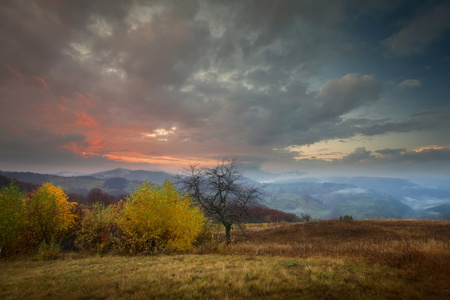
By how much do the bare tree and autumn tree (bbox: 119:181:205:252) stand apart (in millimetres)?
2666

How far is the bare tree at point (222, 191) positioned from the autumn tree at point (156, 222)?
2666mm

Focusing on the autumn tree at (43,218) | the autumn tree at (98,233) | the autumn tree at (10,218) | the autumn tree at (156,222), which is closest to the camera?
the autumn tree at (156,222)

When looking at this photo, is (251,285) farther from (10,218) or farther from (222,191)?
(10,218)

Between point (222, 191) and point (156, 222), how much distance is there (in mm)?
9081

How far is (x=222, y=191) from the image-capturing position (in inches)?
995

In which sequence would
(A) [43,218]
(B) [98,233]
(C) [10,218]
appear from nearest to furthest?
(C) [10,218] < (A) [43,218] < (B) [98,233]

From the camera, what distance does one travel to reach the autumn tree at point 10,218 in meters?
21.2

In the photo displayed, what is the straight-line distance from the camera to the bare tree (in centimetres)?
2483

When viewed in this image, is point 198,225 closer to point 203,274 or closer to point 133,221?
point 133,221

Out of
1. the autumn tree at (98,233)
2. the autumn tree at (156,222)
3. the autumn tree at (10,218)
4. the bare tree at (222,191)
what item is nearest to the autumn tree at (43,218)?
the autumn tree at (10,218)

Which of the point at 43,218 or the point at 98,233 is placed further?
the point at 98,233

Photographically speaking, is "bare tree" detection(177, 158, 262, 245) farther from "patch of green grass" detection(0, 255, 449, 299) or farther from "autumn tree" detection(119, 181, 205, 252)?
"patch of green grass" detection(0, 255, 449, 299)

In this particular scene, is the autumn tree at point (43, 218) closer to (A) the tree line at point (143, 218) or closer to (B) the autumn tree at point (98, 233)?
(A) the tree line at point (143, 218)

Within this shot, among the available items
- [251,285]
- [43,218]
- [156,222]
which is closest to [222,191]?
[156,222]
